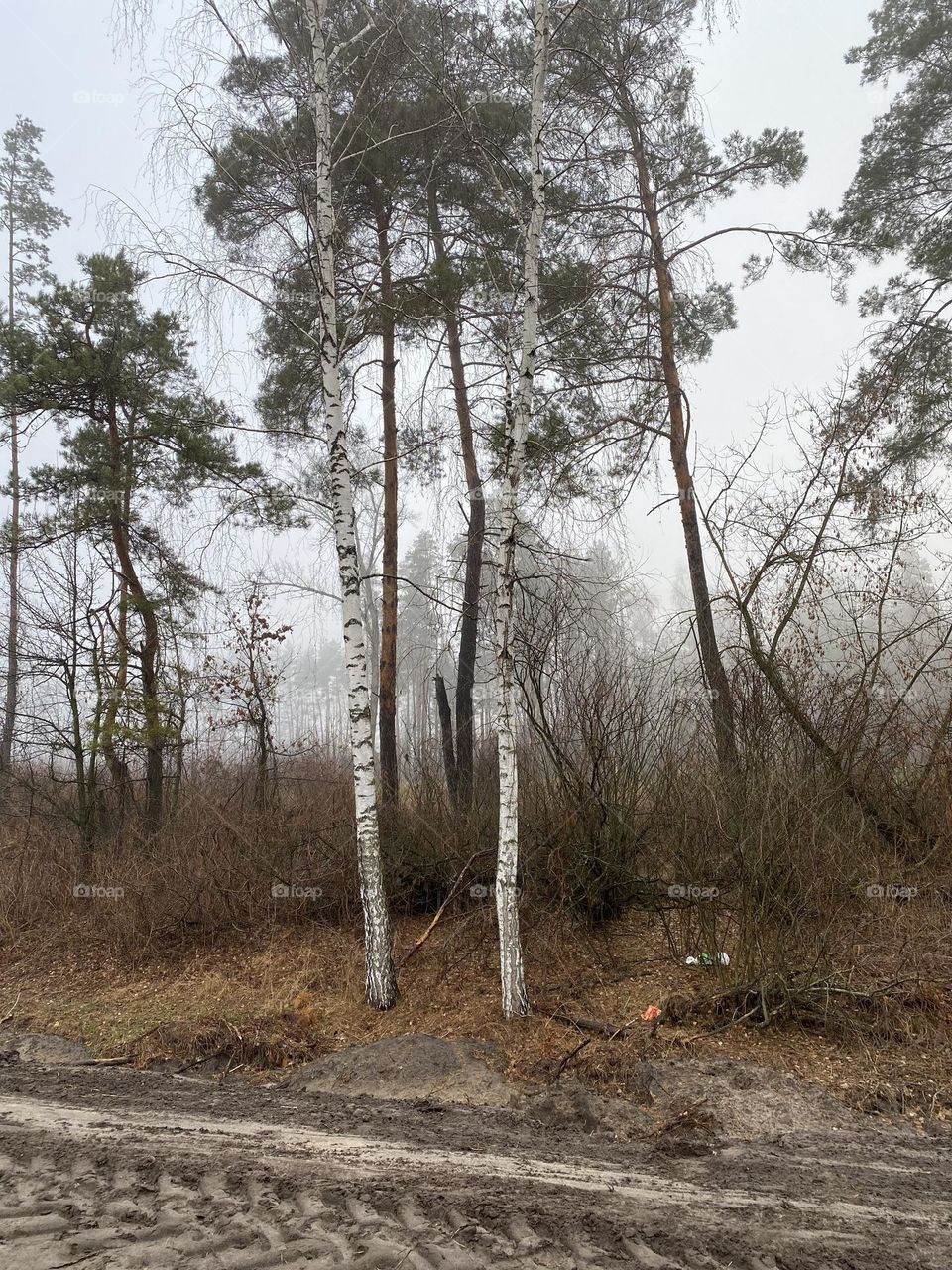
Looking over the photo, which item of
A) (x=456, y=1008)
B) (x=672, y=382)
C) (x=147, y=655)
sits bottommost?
(x=456, y=1008)

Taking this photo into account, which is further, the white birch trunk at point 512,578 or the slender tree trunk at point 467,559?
the slender tree trunk at point 467,559

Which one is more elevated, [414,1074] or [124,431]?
[124,431]

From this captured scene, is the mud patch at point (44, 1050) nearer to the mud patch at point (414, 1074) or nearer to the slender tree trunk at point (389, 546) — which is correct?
the mud patch at point (414, 1074)

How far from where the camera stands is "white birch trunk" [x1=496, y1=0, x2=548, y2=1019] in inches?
212

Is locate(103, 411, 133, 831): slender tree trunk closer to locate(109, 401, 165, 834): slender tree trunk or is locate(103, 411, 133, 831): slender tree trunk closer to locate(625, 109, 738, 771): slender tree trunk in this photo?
locate(109, 401, 165, 834): slender tree trunk

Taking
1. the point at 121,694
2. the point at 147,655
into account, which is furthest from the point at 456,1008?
the point at 147,655

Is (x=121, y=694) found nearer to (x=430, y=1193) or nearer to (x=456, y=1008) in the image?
(x=456, y=1008)

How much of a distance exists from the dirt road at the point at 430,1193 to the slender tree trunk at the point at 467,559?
3942 millimetres

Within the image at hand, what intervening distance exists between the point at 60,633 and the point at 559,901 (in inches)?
269

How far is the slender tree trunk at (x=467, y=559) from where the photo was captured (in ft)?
27.4

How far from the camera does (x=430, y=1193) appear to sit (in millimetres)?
3531

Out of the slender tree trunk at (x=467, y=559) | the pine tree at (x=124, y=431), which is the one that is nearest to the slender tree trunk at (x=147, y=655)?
the pine tree at (x=124, y=431)

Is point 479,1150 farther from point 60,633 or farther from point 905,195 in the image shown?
point 905,195

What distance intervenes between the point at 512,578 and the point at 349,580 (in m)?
1.28
